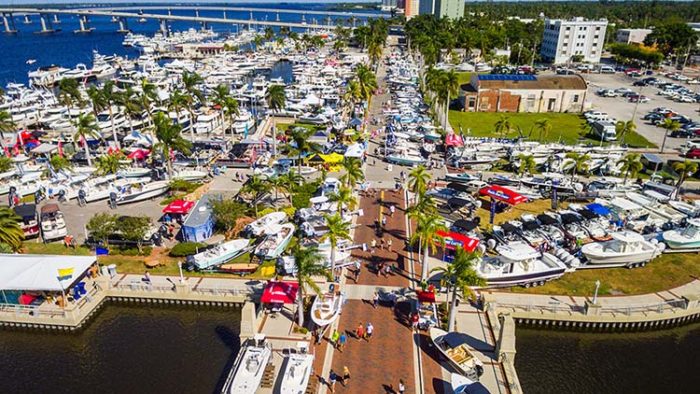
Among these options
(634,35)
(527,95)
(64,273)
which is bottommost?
(64,273)

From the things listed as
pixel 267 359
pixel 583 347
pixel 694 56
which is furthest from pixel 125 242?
pixel 694 56

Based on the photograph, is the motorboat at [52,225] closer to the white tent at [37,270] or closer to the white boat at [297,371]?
the white tent at [37,270]

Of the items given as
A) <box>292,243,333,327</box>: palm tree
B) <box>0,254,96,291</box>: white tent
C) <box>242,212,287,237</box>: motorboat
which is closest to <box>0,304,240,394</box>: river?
<box>0,254,96,291</box>: white tent

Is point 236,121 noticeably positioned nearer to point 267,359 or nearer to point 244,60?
point 267,359

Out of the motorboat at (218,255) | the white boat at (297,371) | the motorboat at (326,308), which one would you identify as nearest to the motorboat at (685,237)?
the motorboat at (326,308)

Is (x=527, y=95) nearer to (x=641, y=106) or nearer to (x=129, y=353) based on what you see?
(x=641, y=106)

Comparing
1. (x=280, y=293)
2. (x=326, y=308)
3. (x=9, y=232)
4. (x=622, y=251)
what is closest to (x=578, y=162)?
(x=622, y=251)
